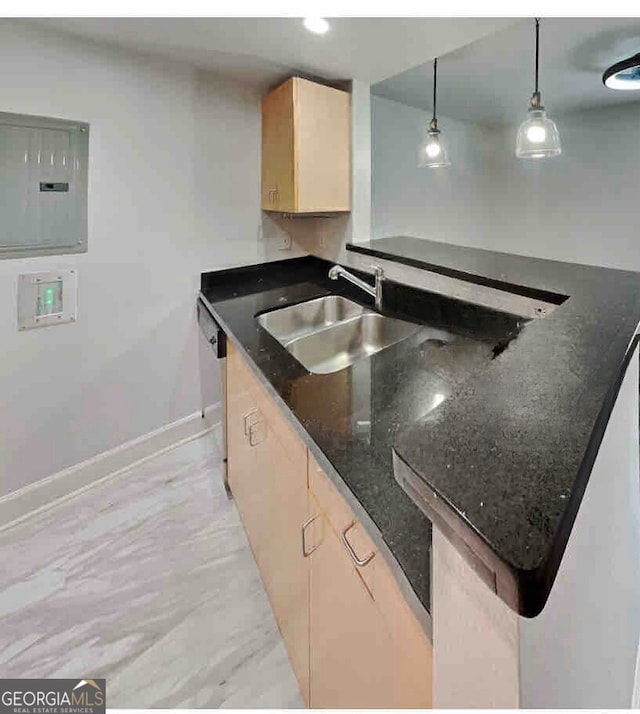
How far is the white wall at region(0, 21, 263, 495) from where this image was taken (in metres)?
1.80

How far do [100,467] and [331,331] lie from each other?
1.36m

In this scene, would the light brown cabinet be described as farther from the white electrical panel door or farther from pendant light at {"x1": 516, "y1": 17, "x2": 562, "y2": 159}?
pendant light at {"x1": 516, "y1": 17, "x2": 562, "y2": 159}

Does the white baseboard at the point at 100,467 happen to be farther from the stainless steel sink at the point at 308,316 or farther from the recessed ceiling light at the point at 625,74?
the recessed ceiling light at the point at 625,74

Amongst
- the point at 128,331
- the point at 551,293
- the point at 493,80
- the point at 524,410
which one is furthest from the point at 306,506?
the point at 493,80

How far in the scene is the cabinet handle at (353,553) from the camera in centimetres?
71

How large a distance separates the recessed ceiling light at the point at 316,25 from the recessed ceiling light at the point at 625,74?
1426 mm

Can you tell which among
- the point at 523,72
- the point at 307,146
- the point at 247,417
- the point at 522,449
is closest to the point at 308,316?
the point at 247,417

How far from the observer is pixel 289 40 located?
1.85 meters

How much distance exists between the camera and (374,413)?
3.34ft

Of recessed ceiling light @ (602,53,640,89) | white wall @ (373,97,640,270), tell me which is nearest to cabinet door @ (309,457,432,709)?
recessed ceiling light @ (602,53,640,89)

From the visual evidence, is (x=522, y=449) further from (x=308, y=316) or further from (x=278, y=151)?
(x=278, y=151)

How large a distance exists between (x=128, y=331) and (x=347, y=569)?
5.84 feet

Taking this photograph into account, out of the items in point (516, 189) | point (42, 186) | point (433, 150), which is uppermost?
point (516, 189)
